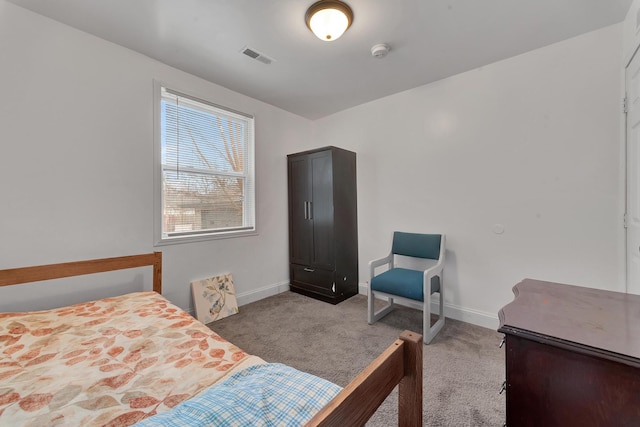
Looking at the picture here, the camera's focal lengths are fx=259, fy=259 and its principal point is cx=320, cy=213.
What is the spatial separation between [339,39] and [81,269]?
2700mm

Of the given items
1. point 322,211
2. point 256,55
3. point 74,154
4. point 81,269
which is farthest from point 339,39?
point 81,269

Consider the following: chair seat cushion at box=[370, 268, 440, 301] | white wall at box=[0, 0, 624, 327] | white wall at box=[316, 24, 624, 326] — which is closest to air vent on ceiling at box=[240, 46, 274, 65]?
white wall at box=[0, 0, 624, 327]

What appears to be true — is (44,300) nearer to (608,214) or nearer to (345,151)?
(345,151)

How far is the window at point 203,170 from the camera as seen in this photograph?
257 centimetres

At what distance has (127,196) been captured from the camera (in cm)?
227

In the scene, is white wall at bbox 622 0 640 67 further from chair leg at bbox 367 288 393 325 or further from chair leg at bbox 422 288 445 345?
chair leg at bbox 367 288 393 325

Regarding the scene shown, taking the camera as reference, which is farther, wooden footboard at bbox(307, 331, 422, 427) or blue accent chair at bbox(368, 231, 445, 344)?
blue accent chair at bbox(368, 231, 445, 344)

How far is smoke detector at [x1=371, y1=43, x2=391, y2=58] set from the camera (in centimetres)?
218

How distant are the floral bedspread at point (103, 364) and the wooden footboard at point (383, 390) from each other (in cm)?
68

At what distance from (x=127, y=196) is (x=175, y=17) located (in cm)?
148

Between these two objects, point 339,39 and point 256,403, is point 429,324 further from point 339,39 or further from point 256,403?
point 339,39

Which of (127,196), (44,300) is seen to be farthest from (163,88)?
(44,300)

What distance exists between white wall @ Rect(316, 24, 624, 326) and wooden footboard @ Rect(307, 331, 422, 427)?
2186 millimetres

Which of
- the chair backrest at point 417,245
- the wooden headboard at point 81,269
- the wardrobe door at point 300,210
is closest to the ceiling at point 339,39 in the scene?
the wardrobe door at point 300,210
